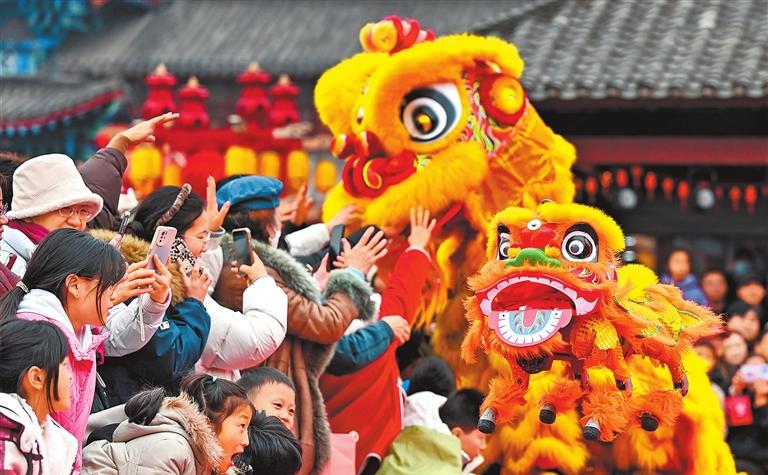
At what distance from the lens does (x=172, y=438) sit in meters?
3.77

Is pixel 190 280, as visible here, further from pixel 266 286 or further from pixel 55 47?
pixel 55 47

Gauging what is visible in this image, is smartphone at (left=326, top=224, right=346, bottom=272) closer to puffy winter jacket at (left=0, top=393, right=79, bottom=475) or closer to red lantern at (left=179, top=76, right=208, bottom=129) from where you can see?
puffy winter jacket at (left=0, top=393, right=79, bottom=475)

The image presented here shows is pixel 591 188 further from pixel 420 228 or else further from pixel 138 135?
pixel 138 135

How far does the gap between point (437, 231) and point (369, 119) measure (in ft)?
1.79

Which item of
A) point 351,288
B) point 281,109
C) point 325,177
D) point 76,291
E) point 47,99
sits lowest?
point 47,99

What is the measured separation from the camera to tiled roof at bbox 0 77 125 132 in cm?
1496

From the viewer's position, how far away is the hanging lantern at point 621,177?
378 inches

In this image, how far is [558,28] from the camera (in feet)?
33.0

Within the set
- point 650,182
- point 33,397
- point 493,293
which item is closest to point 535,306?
point 493,293

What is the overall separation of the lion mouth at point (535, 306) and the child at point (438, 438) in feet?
3.31

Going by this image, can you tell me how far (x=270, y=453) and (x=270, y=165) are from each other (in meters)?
4.81

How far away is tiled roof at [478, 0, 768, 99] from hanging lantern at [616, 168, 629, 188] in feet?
2.39

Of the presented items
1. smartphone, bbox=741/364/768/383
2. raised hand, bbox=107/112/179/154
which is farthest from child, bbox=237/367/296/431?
smartphone, bbox=741/364/768/383

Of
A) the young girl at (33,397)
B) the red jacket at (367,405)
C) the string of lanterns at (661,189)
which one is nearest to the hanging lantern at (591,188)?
the string of lanterns at (661,189)
